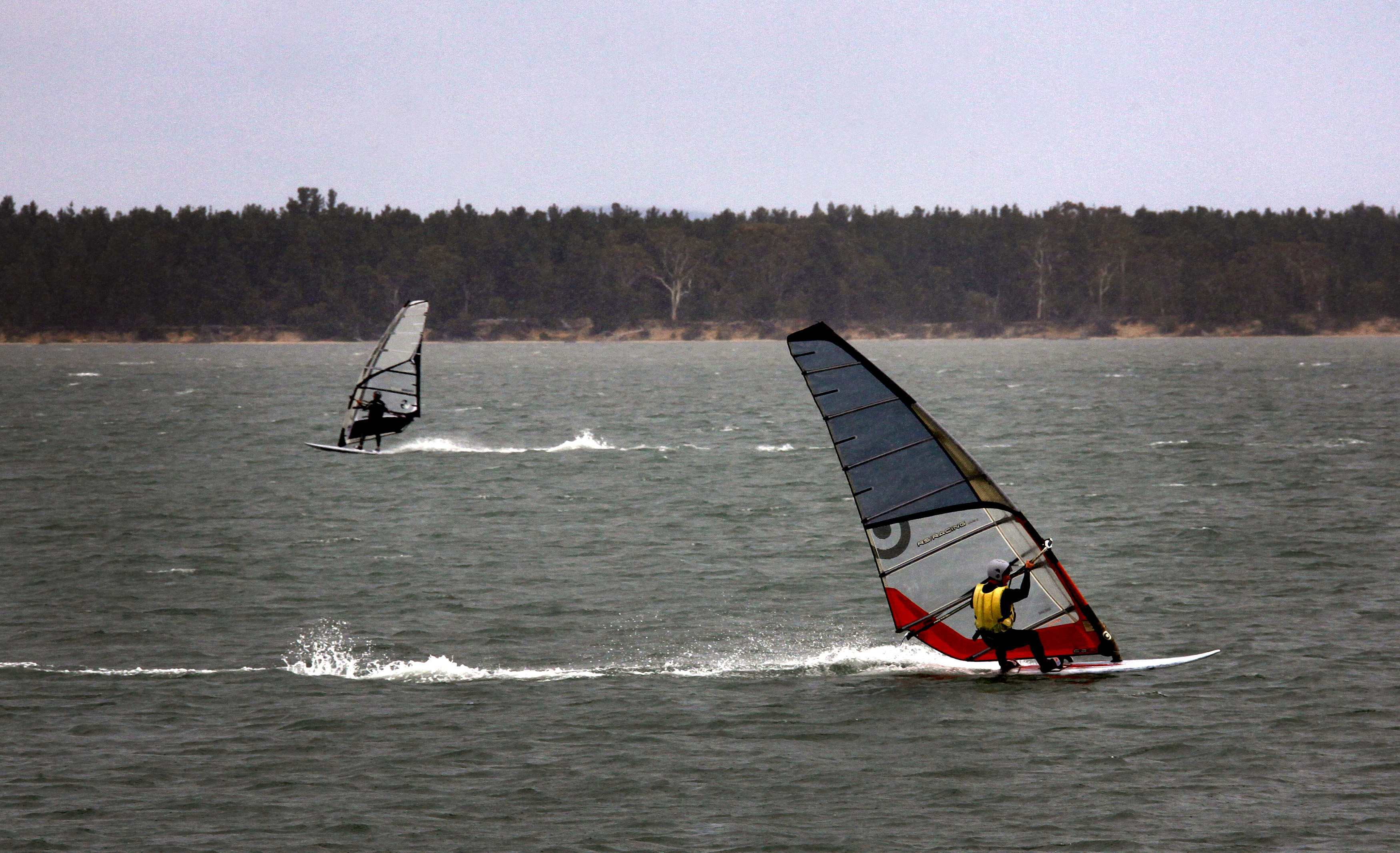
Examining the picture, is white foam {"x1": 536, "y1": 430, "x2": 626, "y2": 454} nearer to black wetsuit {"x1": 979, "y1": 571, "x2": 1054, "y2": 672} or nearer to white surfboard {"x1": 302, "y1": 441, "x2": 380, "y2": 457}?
white surfboard {"x1": 302, "y1": 441, "x2": 380, "y2": 457}

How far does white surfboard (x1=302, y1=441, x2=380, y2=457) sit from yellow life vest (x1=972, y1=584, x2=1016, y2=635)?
31922 millimetres

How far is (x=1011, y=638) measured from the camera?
18.7 metres

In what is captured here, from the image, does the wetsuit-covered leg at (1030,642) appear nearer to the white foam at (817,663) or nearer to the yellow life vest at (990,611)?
the yellow life vest at (990,611)

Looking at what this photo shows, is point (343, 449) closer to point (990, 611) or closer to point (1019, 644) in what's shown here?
point (1019, 644)

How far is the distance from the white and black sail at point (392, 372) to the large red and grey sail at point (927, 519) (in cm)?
2367

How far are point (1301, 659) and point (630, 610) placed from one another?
10.1m

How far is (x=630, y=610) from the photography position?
81.4ft

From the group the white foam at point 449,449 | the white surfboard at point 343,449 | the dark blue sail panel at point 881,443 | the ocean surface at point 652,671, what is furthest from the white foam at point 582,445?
the dark blue sail panel at point 881,443

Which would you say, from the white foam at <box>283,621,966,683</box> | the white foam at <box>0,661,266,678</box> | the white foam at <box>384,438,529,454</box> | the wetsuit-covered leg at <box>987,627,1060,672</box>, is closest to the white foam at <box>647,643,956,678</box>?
the white foam at <box>283,621,966,683</box>

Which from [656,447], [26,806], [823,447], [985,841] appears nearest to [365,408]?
[656,447]

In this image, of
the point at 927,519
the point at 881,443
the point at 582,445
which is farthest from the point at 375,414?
the point at 881,443

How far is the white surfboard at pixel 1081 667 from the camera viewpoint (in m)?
19.5

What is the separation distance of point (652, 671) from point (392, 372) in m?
25.6

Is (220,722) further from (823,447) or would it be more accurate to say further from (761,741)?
(823,447)
